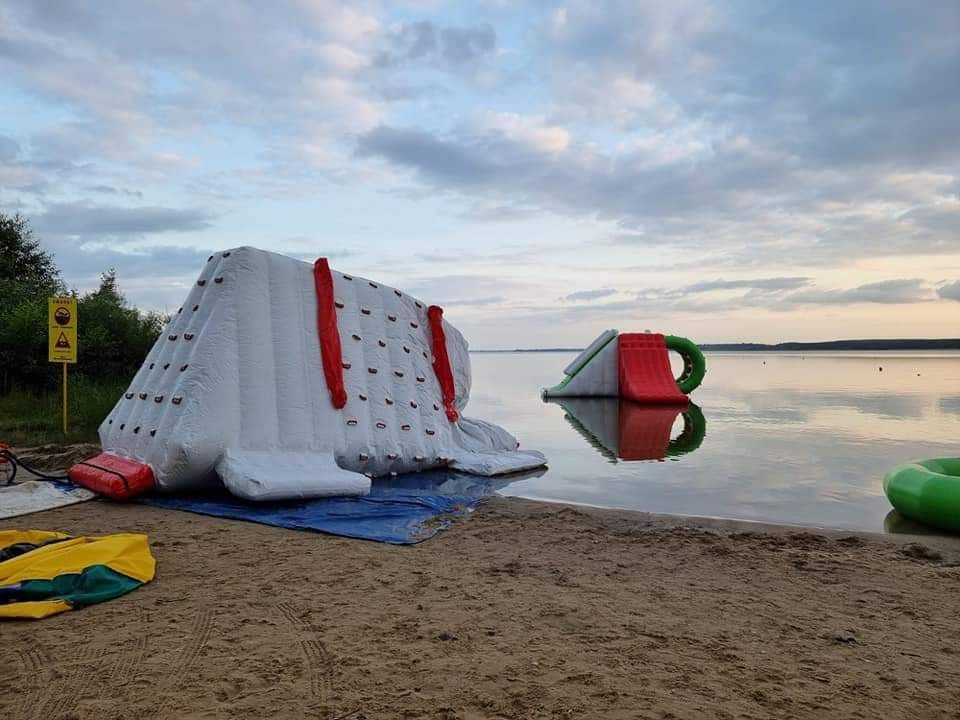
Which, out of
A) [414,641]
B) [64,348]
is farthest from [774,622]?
[64,348]

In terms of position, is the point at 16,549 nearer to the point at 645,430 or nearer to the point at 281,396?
the point at 281,396

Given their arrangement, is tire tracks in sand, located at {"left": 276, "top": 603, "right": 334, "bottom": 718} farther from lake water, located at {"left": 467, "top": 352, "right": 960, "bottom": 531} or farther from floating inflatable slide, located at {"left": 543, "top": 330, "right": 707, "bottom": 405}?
floating inflatable slide, located at {"left": 543, "top": 330, "right": 707, "bottom": 405}

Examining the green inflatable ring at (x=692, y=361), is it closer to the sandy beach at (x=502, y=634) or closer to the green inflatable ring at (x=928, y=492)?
the green inflatable ring at (x=928, y=492)

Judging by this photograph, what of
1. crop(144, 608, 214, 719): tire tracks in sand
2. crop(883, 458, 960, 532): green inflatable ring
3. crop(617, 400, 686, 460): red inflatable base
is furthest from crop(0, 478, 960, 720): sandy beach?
crop(617, 400, 686, 460): red inflatable base

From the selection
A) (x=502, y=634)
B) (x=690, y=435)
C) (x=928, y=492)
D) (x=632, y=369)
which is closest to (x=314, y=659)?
(x=502, y=634)

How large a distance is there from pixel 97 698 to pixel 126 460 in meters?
3.79

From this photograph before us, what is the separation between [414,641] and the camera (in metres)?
2.87

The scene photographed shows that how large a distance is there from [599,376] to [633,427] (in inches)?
253

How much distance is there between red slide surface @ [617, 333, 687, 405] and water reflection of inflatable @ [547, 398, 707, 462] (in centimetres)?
48

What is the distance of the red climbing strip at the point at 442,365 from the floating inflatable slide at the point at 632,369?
36.1 feet

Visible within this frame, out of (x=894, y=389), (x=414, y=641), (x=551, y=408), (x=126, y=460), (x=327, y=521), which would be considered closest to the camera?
(x=414, y=641)

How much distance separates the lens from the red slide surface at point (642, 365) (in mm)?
18344

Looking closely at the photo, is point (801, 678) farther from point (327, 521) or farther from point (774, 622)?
point (327, 521)

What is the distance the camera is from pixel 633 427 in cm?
1303
